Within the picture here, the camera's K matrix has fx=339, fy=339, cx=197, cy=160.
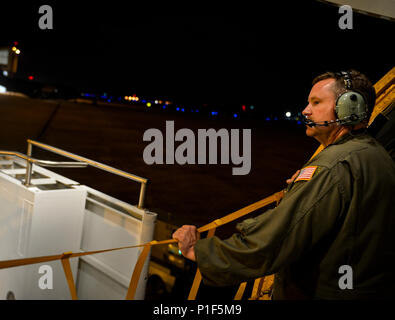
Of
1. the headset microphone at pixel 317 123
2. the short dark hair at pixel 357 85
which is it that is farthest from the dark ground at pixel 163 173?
the short dark hair at pixel 357 85

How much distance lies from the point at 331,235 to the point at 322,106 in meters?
0.64

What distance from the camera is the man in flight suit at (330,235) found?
1.37 metres

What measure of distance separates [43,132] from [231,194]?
11094 millimetres

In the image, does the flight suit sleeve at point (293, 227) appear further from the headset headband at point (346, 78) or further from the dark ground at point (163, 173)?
the dark ground at point (163, 173)

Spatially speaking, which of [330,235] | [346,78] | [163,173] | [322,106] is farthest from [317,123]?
[163,173]

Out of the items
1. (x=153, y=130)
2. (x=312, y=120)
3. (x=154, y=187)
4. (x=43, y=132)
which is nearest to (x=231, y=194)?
(x=154, y=187)

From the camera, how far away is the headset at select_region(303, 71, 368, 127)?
1540 mm

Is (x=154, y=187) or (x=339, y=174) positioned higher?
(x=339, y=174)

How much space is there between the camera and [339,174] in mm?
1384

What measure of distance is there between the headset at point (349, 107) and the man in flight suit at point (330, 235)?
0.01 meters

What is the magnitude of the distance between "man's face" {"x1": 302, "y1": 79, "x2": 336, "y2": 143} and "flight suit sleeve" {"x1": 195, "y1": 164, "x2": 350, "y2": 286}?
335 mm

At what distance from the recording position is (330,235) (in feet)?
4.73

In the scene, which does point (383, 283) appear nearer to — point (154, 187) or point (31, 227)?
point (31, 227)
